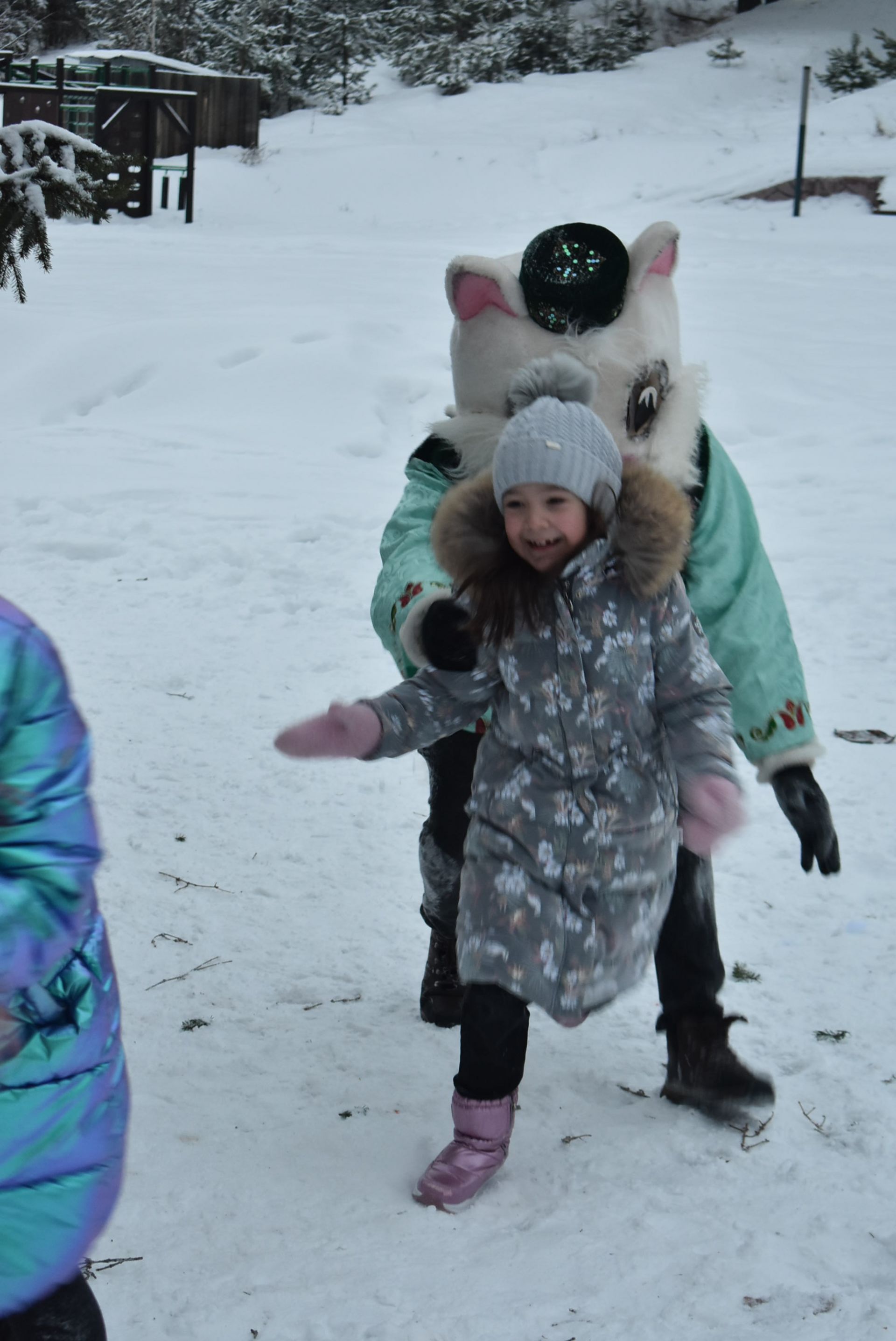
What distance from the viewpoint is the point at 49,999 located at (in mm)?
1444

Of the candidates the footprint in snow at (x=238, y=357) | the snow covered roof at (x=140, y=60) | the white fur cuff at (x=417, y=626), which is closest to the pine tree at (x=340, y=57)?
the snow covered roof at (x=140, y=60)

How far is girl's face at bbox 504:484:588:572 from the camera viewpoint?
2170mm

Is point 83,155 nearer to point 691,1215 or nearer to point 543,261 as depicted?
point 543,261

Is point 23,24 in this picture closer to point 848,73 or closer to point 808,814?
point 848,73

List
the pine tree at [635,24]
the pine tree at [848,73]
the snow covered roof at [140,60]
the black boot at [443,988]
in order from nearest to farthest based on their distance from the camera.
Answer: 1. the black boot at [443,988]
2. the snow covered roof at [140,60]
3. the pine tree at [848,73]
4. the pine tree at [635,24]

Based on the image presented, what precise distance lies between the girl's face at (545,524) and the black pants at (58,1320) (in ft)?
4.05

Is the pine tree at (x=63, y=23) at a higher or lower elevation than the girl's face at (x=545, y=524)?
higher

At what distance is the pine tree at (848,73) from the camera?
20.3 metres

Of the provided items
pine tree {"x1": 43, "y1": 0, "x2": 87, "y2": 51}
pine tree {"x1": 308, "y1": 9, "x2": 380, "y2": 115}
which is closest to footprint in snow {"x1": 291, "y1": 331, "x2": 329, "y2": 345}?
pine tree {"x1": 308, "y1": 9, "x2": 380, "y2": 115}

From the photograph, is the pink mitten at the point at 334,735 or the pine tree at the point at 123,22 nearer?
the pink mitten at the point at 334,735

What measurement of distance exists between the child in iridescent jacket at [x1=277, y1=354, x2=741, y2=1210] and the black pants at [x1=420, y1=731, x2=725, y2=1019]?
30 centimetres

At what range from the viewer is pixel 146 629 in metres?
5.23

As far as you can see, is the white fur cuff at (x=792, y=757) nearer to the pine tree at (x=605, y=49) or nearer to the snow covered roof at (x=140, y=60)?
the snow covered roof at (x=140, y=60)

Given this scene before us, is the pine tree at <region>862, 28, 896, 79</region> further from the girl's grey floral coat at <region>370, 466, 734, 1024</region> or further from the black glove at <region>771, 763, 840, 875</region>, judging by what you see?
the girl's grey floral coat at <region>370, 466, 734, 1024</region>
